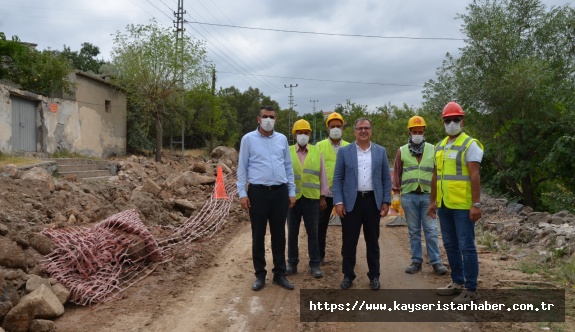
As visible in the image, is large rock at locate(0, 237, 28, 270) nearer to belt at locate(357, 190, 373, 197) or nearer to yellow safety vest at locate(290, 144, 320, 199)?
yellow safety vest at locate(290, 144, 320, 199)

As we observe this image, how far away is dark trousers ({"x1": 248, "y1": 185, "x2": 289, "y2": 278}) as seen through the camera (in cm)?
565

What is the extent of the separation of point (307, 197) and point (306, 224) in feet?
1.17

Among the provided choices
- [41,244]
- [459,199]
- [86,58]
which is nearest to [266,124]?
[459,199]

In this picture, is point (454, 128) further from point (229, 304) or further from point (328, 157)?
point (229, 304)

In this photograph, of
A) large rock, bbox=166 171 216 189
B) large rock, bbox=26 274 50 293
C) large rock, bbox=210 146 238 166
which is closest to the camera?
large rock, bbox=26 274 50 293

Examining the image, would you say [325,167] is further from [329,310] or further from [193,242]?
[193,242]

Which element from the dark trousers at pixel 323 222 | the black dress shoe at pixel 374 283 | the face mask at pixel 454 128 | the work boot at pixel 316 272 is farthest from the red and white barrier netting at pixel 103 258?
the face mask at pixel 454 128

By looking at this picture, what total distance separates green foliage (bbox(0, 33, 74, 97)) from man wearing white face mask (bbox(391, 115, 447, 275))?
16438mm

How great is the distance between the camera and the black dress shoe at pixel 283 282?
5613 millimetres

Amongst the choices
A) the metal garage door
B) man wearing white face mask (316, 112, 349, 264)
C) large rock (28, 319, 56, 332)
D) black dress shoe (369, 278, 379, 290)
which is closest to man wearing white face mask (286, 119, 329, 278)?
man wearing white face mask (316, 112, 349, 264)

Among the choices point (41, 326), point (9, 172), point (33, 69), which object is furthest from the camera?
point (33, 69)

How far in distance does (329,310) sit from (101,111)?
70.8 ft

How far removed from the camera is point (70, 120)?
67.9ft

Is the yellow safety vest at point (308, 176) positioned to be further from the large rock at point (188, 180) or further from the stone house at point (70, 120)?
the stone house at point (70, 120)
